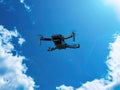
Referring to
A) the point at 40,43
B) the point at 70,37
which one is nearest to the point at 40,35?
the point at 40,43

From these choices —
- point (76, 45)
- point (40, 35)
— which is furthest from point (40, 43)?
point (76, 45)

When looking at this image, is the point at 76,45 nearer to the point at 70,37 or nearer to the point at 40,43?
the point at 70,37

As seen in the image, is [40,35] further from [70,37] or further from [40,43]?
[70,37]

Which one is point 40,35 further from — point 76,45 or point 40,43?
point 76,45

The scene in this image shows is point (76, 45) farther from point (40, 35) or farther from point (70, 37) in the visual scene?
point (40, 35)

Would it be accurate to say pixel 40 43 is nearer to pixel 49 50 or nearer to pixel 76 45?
pixel 49 50
